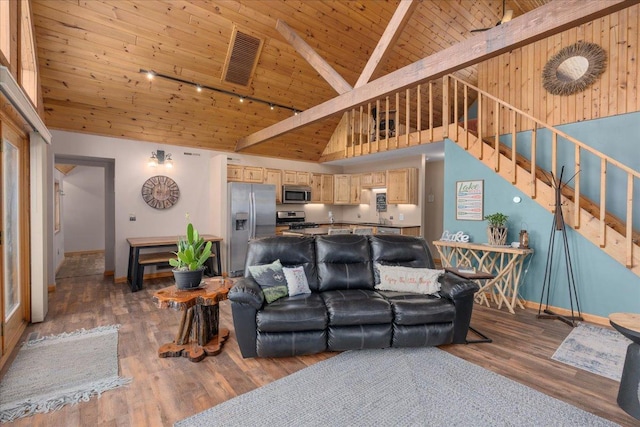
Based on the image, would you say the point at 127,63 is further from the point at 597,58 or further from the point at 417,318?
the point at 597,58

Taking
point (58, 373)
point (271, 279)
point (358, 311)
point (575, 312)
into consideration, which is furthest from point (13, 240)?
point (575, 312)

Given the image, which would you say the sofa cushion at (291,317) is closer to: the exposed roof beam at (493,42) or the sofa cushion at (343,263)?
the sofa cushion at (343,263)

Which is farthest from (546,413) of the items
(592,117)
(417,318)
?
(592,117)

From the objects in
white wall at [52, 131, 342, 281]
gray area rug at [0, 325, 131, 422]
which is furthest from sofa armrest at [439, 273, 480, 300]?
white wall at [52, 131, 342, 281]

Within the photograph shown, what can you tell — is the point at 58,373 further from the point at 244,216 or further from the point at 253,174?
the point at 253,174

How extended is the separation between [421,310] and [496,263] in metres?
2.38

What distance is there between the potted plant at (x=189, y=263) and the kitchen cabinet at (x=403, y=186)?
15.5 feet

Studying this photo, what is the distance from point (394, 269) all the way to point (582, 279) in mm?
2424

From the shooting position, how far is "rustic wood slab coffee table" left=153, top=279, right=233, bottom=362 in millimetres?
2627

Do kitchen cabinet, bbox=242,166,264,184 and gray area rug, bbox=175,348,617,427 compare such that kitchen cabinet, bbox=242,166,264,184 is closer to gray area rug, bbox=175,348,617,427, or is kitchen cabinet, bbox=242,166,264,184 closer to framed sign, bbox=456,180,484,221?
framed sign, bbox=456,180,484,221

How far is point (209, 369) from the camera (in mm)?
2533

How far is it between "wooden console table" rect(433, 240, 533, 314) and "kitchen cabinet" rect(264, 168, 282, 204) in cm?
391

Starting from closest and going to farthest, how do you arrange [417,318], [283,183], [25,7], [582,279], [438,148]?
[417,318], [25,7], [582,279], [438,148], [283,183]

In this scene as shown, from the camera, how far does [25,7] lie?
10.5ft
